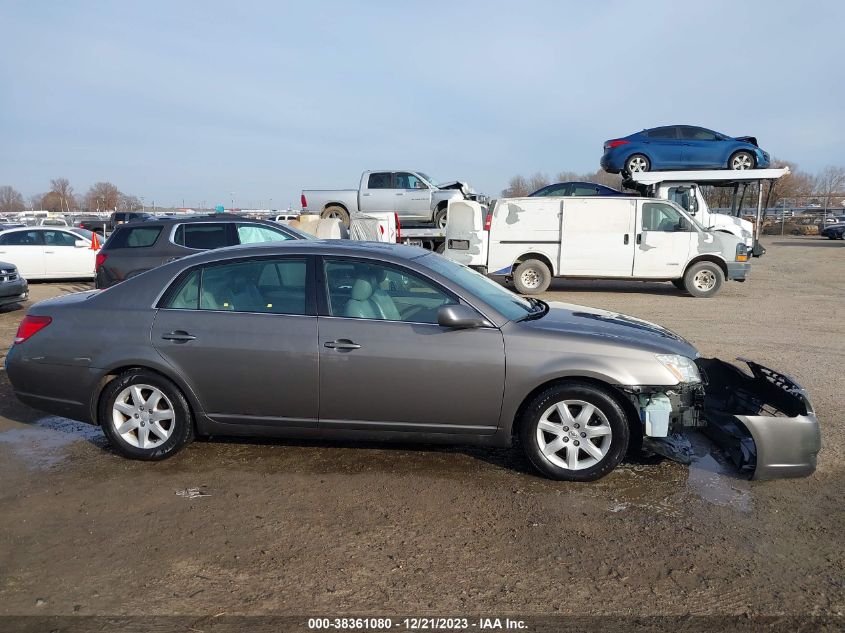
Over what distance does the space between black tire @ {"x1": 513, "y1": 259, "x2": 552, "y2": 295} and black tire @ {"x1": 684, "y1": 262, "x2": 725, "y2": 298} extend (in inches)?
112

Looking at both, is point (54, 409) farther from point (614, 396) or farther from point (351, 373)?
point (614, 396)

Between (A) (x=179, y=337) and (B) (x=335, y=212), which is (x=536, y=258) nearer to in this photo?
→ (B) (x=335, y=212)

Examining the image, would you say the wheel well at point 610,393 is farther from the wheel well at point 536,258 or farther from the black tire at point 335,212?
the black tire at point 335,212

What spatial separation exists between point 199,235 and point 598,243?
26.0 ft

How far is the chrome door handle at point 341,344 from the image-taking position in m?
4.39

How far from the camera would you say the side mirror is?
4.27m

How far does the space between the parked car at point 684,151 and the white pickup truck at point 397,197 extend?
422cm

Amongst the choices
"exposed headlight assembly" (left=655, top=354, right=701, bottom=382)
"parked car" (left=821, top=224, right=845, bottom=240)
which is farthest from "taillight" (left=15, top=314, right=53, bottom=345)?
"parked car" (left=821, top=224, right=845, bottom=240)

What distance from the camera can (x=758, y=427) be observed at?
419cm

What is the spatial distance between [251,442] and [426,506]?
177 cm

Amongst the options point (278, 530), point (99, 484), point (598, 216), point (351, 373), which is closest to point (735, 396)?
point (351, 373)

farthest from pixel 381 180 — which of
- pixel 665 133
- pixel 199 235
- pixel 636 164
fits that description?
pixel 199 235

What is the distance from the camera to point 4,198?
96688 millimetres

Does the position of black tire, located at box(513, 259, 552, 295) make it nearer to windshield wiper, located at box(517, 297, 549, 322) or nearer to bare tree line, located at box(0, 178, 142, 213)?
windshield wiper, located at box(517, 297, 549, 322)
